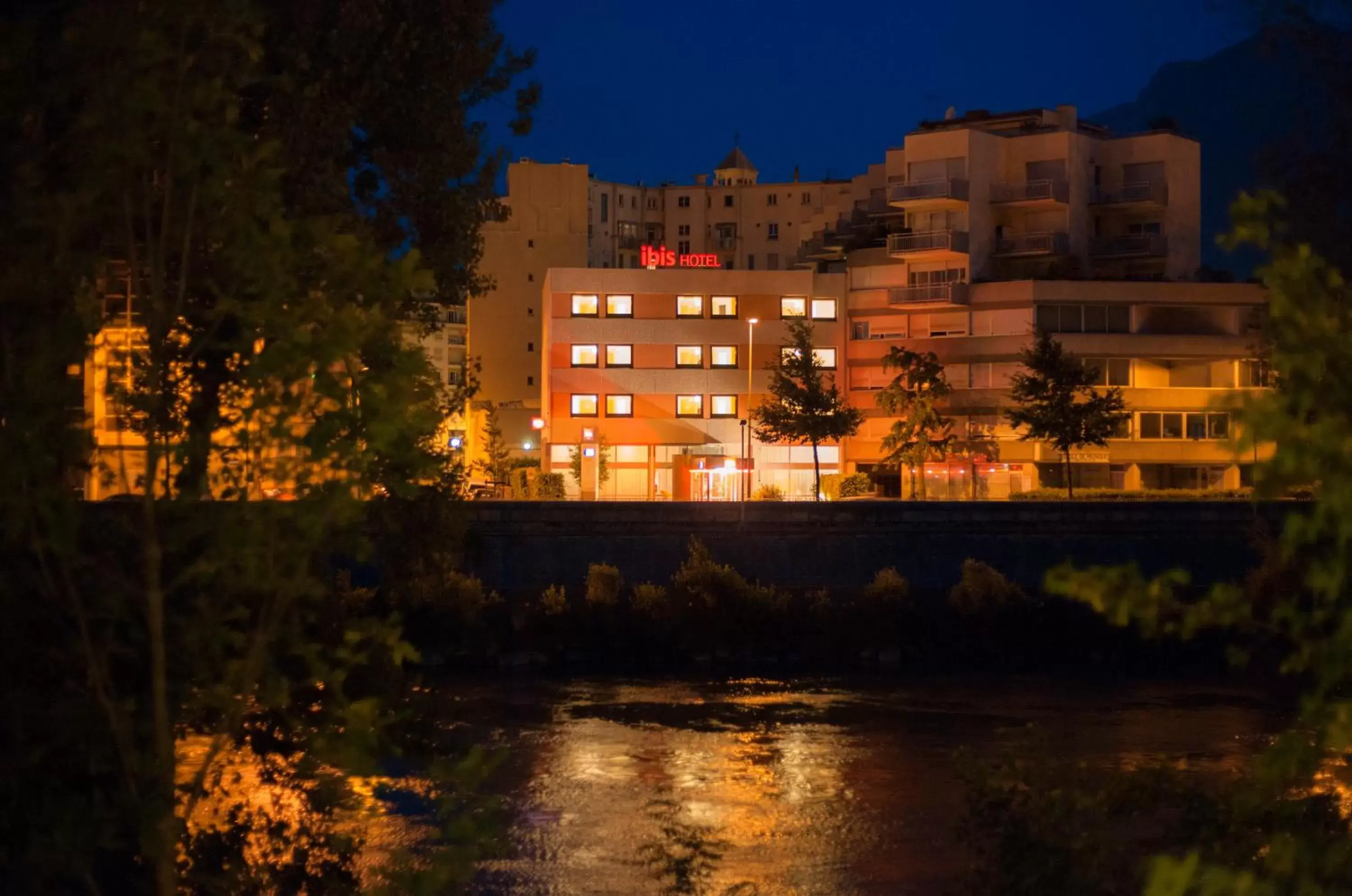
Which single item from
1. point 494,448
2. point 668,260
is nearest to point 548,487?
point 494,448

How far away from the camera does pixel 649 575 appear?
1368 inches

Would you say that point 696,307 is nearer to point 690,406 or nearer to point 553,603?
point 690,406

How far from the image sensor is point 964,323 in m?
59.1

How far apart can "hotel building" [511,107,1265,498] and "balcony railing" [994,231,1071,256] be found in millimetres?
77

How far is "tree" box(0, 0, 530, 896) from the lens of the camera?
4527mm

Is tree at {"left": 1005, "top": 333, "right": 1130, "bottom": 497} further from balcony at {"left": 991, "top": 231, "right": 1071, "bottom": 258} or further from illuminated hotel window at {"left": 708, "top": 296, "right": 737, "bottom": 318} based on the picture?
illuminated hotel window at {"left": 708, "top": 296, "right": 737, "bottom": 318}

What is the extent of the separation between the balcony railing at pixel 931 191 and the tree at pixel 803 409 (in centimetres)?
854

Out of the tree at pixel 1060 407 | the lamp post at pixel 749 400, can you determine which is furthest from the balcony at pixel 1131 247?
the lamp post at pixel 749 400

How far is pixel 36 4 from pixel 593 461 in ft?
166

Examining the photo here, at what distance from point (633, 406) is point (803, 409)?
8540 millimetres

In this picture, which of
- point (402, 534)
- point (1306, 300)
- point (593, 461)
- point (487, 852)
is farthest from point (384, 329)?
point (593, 461)

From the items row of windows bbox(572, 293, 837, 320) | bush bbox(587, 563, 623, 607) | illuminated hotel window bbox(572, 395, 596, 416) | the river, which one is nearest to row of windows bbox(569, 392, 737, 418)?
illuminated hotel window bbox(572, 395, 596, 416)

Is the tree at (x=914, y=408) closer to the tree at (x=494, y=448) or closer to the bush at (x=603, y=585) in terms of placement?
Result: the tree at (x=494, y=448)

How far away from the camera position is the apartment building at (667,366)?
2296 inches
